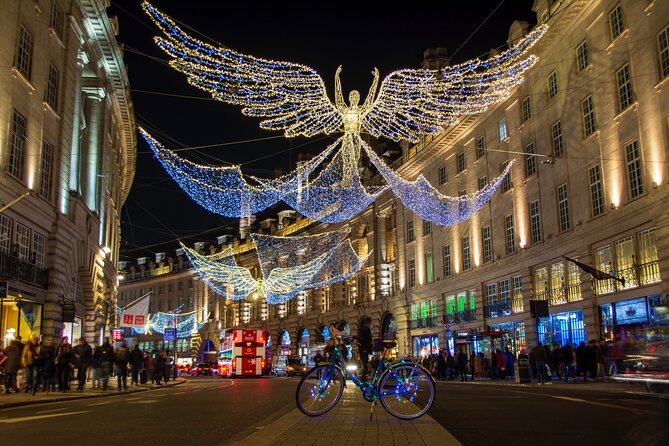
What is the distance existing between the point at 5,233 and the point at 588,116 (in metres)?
23.6

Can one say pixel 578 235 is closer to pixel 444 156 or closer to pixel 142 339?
pixel 444 156

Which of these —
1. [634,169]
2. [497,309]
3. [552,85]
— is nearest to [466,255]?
[497,309]

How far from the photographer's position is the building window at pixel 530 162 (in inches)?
1395

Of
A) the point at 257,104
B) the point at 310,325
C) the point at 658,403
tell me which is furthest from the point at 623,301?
the point at 310,325

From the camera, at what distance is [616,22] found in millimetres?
28156

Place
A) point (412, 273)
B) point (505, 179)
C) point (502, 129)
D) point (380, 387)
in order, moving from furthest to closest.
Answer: point (412, 273), point (502, 129), point (505, 179), point (380, 387)

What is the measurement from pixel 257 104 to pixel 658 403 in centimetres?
1210

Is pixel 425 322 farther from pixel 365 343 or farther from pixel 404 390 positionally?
pixel 404 390

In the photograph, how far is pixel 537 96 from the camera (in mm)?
35031

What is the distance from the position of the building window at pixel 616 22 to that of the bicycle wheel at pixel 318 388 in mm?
22580

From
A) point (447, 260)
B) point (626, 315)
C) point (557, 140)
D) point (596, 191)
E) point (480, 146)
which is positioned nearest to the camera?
point (626, 315)

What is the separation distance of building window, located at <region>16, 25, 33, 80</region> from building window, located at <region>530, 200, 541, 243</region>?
2372 cm

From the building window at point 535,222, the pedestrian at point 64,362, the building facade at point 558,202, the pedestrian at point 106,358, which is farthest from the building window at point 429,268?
the pedestrian at point 64,362

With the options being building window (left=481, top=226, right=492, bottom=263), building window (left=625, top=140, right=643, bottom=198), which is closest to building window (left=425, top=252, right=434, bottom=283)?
building window (left=481, top=226, right=492, bottom=263)
